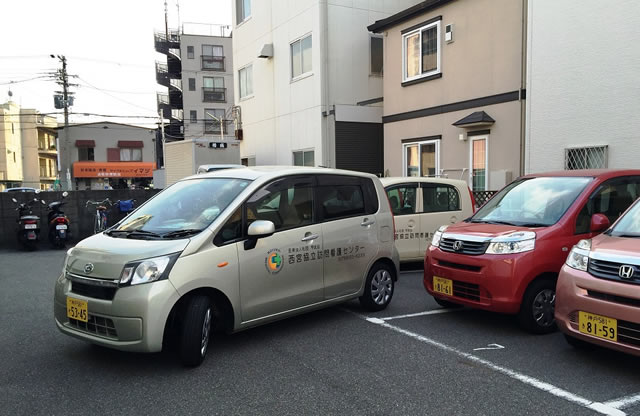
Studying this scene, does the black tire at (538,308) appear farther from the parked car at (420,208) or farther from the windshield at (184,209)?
the parked car at (420,208)

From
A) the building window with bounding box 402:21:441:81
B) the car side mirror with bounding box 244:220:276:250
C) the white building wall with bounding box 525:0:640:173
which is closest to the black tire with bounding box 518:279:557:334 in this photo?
the car side mirror with bounding box 244:220:276:250

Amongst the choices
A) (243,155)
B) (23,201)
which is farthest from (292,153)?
(23,201)

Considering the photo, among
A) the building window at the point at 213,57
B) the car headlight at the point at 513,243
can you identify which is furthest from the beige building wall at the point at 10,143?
the car headlight at the point at 513,243

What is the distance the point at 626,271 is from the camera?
→ 3805 mm

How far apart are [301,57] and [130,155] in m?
33.6

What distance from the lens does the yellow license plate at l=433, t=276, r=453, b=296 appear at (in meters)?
5.36

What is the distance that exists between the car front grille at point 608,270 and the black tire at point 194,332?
3.29m

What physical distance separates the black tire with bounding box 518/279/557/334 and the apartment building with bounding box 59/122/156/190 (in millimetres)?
40961

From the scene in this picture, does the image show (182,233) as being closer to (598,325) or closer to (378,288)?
(378,288)

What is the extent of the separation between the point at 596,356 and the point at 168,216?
4183 mm

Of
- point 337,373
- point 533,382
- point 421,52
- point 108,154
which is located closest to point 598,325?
point 533,382

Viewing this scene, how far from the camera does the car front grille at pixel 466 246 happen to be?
510cm

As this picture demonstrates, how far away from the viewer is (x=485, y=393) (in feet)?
12.0

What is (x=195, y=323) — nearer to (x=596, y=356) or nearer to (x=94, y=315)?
(x=94, y=315)
